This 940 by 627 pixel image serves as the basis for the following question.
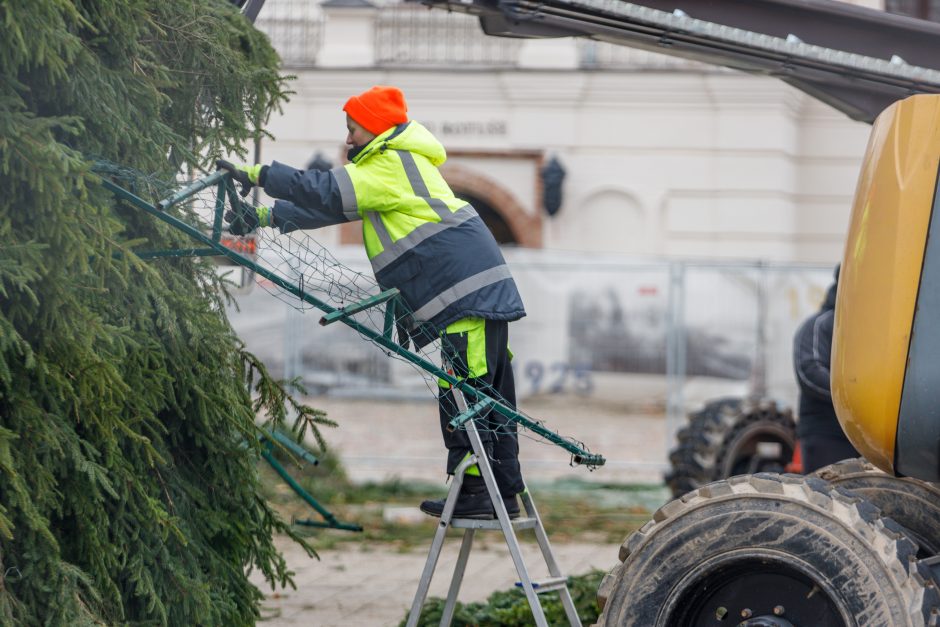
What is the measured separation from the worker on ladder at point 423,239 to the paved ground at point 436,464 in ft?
7.20

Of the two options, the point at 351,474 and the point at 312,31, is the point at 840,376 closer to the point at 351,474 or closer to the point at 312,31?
the point at 351,474

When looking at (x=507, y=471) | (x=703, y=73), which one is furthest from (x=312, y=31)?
(x=507, y=471)

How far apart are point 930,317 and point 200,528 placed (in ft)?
7.91

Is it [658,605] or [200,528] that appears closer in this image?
[658,605]

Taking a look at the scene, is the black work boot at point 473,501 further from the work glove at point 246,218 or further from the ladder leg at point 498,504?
the work glove at point 246,218

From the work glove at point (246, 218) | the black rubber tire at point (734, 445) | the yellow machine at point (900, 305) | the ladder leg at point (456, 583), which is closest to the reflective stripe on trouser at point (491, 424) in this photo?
the ladder leg at point (456, 583)

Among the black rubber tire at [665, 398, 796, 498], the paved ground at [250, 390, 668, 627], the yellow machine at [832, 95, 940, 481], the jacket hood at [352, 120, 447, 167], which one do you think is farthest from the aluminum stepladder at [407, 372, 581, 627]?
the black rubber tire at [665, 398, 796, 498]

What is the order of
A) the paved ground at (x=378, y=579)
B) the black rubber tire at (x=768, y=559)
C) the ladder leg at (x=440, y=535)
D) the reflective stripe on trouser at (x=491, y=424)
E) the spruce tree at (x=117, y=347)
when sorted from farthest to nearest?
the paved ground at (x=378, y=579), the reflective stripe on trouser at (x=491, y=424), the ladder leg at (x=440, y=535), the spruce tree at (x=117, y=347), the black rubber tire at (x=768, y=559)

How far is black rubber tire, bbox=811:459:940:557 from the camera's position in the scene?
5.00 m

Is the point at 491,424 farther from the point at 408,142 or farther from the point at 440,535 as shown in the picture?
the point at 408,142

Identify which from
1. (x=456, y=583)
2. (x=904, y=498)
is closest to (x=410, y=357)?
(x=456, y=583)

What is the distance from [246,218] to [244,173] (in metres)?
0.29

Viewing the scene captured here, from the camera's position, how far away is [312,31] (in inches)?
980

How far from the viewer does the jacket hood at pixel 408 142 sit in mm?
5117
